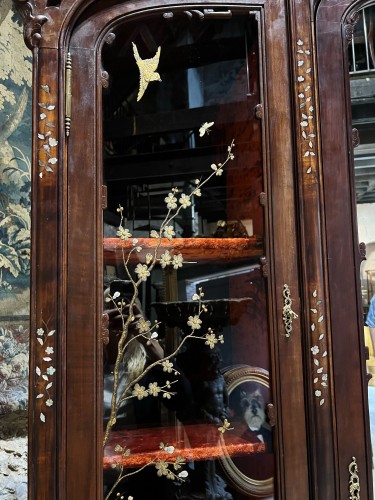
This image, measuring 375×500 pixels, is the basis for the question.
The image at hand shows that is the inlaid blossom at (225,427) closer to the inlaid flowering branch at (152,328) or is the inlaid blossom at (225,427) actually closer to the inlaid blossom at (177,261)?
the inlaid flowering branch at (152,328)

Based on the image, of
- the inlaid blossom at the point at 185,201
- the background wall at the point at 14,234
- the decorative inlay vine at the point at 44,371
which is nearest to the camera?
the decorative inlay vine at the point at 44,371

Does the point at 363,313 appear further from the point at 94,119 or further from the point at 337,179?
the point at 94,119

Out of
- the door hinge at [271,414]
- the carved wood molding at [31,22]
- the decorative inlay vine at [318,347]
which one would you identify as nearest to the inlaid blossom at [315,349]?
the decorative inlay vine at [318,347]

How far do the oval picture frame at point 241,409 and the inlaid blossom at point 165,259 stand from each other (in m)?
0.20

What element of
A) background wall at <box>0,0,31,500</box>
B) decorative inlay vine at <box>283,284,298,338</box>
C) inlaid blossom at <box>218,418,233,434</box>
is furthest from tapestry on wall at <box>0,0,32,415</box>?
decorative inlay vine at <box>283,284,298,338</box>

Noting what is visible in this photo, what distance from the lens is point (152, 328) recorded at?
29.5 inches

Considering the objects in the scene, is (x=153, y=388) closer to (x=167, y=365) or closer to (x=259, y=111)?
(x=167, y=365)

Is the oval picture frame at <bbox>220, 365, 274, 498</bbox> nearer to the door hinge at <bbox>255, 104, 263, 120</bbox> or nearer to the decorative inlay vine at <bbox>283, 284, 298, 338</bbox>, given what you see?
the decorative inlay vine at <bbox>283, 284, 298, 338</bbox>

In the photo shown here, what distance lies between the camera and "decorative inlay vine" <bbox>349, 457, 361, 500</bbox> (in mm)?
693

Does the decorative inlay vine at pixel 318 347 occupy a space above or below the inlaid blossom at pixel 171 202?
below

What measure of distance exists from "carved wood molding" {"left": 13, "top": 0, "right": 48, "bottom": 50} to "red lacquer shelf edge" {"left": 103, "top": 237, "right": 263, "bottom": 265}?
0.33 m

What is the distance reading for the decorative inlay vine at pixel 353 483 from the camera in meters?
0.69

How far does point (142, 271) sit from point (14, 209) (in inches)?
20.4

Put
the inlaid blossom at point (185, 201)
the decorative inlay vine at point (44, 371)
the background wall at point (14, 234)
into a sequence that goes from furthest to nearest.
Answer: the background wall at point (14, 234), the inlaid blossom at point (185, 201), the decorative inlay vine at point (44, 371)
